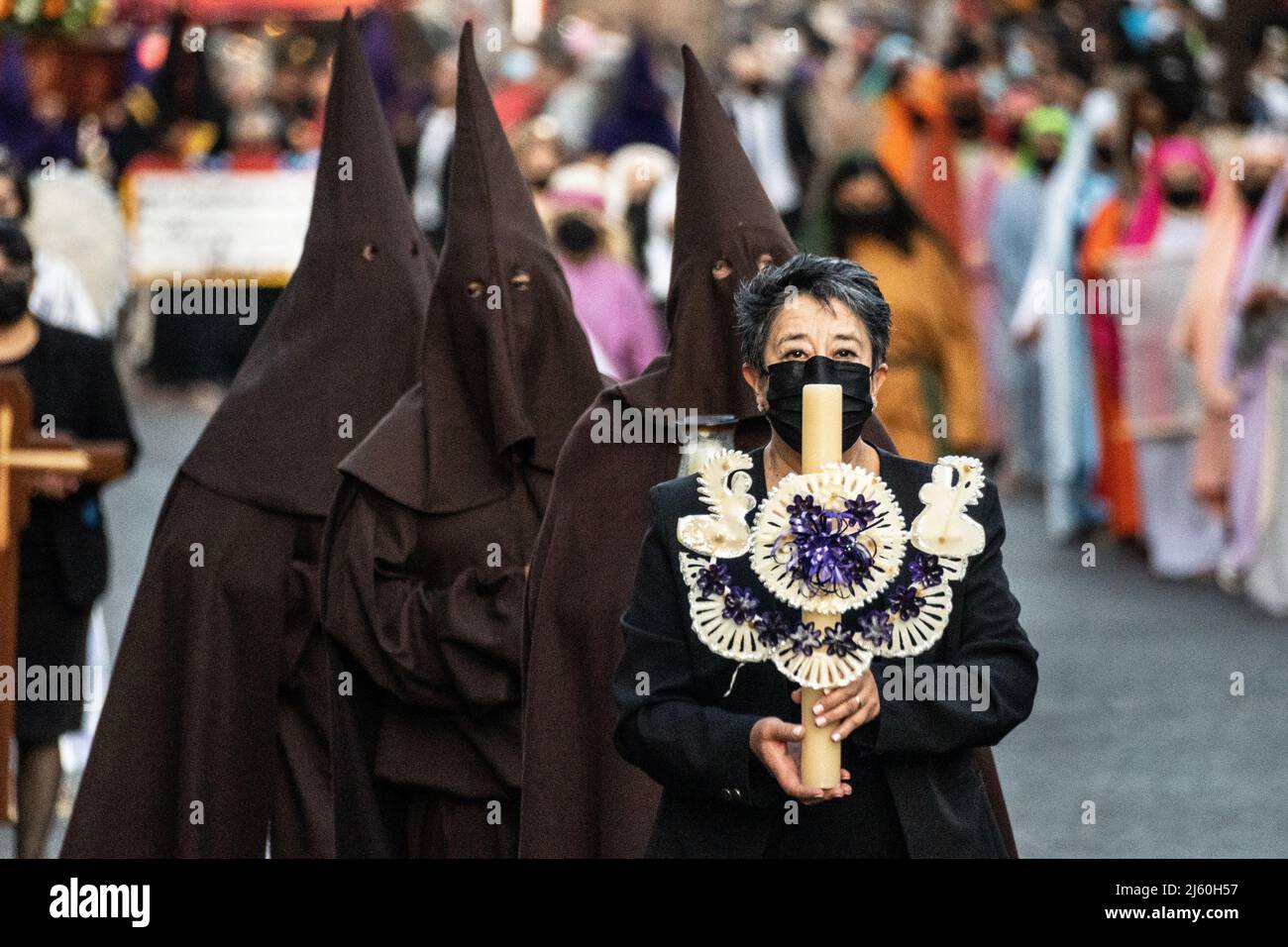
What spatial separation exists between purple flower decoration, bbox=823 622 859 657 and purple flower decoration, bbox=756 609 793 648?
56 mm

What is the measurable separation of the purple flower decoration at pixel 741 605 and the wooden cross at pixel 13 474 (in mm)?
3767

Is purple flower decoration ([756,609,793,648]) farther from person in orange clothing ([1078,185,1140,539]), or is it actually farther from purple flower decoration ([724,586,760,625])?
person in orange clothing ([1078,185,1140,539])

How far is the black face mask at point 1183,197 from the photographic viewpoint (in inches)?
526

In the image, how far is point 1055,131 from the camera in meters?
15.5

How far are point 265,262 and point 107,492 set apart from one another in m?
2.03

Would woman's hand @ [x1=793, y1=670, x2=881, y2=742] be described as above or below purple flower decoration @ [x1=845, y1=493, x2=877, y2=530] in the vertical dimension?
below

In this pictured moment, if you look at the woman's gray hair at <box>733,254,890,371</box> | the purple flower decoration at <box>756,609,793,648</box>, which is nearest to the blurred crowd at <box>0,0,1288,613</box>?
the woman's gray hair at <box>733,254,890,371</box>

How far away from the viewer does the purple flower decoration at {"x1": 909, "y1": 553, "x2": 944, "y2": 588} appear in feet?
12.9

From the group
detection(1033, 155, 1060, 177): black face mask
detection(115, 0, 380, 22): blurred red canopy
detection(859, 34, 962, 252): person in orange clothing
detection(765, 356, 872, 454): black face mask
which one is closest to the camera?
detection(765, 356, 872, 454): black face mask

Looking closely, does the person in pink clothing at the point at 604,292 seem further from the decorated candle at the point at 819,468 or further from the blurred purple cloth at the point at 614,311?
the decorated candle at the point at 819,468

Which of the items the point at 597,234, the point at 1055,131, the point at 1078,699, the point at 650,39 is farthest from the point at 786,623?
the point at 650,39
